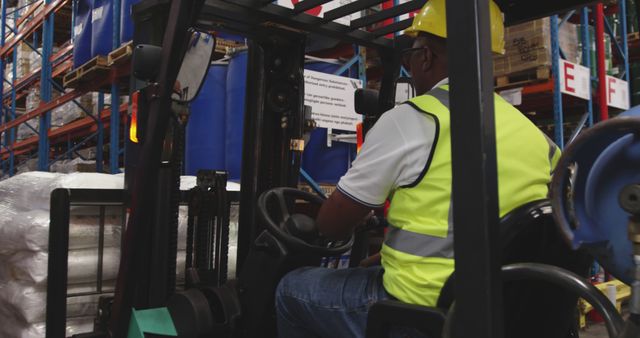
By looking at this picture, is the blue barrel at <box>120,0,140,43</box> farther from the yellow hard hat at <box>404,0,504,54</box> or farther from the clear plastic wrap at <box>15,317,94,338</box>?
the yellow hard hat at <box>404,0,504,54</box>

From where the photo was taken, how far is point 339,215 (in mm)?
1693

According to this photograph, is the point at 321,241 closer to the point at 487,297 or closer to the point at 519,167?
the point at 519,167

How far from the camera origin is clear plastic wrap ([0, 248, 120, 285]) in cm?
243

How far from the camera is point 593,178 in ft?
3.51

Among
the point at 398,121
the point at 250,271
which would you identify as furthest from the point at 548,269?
the point at 250,271

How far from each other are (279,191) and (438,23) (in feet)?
2.73

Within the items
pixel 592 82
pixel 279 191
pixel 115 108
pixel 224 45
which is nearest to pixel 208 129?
pixel 224 45

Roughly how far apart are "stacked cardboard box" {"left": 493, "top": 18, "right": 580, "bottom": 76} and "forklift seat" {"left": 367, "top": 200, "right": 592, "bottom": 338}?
442cm

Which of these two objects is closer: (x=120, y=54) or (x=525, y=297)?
(x=525, y=297)

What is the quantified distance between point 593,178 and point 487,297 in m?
0.30

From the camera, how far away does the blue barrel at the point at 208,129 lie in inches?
208

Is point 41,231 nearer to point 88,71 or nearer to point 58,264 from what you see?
point 58,264

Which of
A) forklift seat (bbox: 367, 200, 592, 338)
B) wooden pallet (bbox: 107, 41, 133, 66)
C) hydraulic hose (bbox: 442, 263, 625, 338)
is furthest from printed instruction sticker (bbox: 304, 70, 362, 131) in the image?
hydraulic hose (bbox: 442, 263, 625, 338)

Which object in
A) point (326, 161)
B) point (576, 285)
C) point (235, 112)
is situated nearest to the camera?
point (576, 285)
